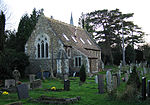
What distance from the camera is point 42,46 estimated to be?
31.5 metres

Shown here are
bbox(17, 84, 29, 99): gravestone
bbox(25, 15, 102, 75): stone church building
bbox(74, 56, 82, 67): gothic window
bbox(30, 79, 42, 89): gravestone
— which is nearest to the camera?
bbox(17, 84, 29, 99): gravestone

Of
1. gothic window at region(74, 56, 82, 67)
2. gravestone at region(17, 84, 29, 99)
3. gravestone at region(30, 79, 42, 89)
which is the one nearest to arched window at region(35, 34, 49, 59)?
gothic window at region(74, 56, 82, 67)


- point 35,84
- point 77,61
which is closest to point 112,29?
point 77,61

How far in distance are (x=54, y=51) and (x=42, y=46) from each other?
2.70 meters

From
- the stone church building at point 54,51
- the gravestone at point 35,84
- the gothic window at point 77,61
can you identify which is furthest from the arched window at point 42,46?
the gravestone at point 35,84

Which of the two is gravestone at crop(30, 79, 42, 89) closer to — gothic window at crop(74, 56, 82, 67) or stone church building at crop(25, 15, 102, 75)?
stone church building at crop(25, 15, 102, 75)

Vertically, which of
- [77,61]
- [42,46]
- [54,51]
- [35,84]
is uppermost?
[42,46]

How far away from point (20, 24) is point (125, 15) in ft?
84.3

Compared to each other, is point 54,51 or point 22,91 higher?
point 54,51

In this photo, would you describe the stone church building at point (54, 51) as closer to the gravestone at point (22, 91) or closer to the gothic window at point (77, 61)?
the gothic window at point (77, 61)

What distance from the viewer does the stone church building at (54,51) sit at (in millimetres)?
29209

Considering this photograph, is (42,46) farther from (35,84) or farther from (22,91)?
(22,91)

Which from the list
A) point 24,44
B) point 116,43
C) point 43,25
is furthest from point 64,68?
point 116,43

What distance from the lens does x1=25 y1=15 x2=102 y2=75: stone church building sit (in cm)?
2921
